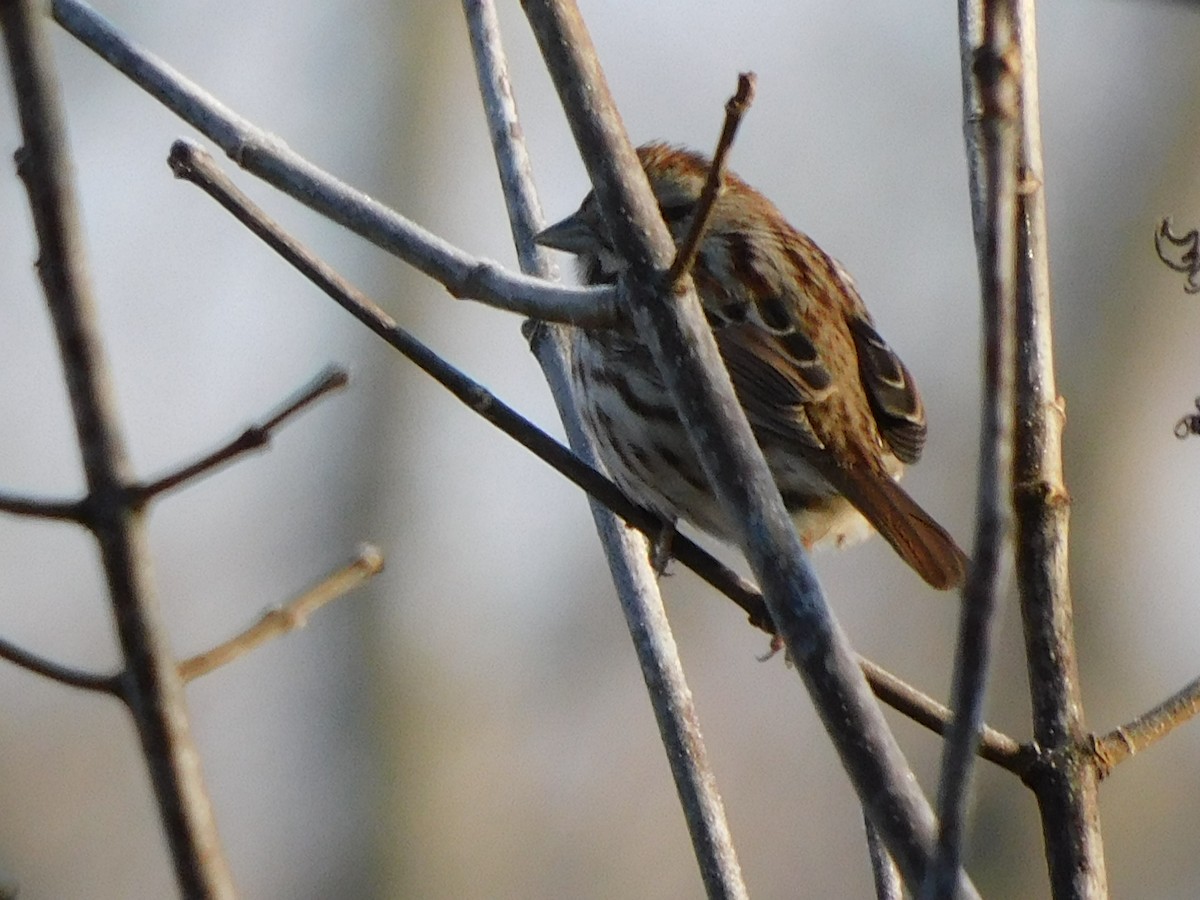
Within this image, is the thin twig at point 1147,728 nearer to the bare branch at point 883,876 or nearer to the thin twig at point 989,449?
the bare branch at point 883,876

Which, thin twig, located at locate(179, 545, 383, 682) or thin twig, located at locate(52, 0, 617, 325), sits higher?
thin twig, located at locate(52, 0, 617, 325)

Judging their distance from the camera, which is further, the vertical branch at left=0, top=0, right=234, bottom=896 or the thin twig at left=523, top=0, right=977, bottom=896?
the thin twig at left=523, top=0, right=977, bottom=896

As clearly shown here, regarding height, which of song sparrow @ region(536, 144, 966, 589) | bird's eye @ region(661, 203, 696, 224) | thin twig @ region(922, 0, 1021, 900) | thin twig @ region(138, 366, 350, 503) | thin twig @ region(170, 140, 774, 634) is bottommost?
thin twig @ region(922, 0, 1021, 900)

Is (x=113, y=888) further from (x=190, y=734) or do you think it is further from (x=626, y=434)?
(x=190, y=734)

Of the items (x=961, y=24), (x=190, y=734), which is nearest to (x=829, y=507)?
(x=961, y=24)

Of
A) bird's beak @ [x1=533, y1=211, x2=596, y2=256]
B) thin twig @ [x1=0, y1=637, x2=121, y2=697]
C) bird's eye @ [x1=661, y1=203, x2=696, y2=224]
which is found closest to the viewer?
thin twig @ [x1=0, y1=637, x2=121, y2=697]

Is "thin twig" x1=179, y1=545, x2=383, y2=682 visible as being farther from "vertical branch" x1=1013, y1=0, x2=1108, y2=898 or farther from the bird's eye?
the bird's eye

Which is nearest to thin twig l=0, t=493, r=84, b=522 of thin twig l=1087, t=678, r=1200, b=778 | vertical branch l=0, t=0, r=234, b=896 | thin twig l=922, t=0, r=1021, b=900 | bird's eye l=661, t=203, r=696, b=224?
vertical branch l=0, t=0, r=234, b=896
